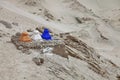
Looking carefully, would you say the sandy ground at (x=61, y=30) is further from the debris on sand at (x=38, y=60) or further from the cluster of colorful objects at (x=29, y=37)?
the cluster of colorful objects at (x=29, y=37)

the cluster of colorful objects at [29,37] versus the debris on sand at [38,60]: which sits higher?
the cluster of colorful objects at [29,37]

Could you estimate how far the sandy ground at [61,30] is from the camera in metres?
7.21

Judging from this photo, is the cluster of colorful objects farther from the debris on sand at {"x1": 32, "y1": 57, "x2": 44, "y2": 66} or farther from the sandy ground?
the debris on sand at {"x1": 32, "y1": 57, "x2": 44, "y2": 66}

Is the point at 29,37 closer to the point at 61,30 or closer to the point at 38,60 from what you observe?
the point at 38,60

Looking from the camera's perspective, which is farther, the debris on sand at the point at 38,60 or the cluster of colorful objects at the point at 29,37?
the cluster of colorful objects at the point at 29,37

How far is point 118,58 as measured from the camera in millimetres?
13508

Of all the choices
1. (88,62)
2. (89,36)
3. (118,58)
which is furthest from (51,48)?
(89,36)

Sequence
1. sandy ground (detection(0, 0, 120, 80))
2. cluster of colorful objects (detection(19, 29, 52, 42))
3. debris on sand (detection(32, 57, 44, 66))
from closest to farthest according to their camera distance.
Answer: sandy ground (detection(0, 0, 120, 80)) → debris on sand (detection(32, 57, 44, 66)) → cluster of colorful objects (detection(19, 29, 52, 42))

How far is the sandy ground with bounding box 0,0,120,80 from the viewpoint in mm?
7211

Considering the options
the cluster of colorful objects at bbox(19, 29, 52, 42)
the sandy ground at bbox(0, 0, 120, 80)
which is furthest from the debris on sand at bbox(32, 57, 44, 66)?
the cluster of colorful objects at bbox(19, 29, 52, 42)

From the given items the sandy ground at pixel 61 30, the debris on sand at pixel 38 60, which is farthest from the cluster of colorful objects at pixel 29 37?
the debris on sand at pixel 38 60

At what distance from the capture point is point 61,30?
14.6 m

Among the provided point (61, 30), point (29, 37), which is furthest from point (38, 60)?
point (61, 30)

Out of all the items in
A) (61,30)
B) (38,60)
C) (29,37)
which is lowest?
(38,60)
